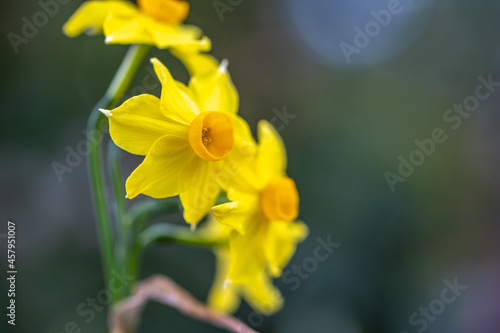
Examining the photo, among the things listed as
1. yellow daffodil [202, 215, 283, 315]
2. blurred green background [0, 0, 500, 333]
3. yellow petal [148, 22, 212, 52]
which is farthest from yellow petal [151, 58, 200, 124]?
blurred green background [0, 0, 500, 333]

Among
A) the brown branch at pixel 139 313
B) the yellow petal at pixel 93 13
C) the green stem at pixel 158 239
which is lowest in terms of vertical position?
the brown branch at pixel 139 313

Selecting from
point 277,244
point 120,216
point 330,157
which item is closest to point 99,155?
point 120,216

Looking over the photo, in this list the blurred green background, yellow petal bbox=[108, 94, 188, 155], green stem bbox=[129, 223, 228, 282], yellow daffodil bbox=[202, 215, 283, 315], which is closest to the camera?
yellow petal bbox=[108, 94, 188, 155]

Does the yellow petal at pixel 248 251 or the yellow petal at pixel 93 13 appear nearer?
the yellow petal at pixel 248 251

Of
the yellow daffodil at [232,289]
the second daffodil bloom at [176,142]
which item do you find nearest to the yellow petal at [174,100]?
the second daffodil bloom at [176,142]

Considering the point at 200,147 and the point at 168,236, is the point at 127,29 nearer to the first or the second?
the point at 200,147

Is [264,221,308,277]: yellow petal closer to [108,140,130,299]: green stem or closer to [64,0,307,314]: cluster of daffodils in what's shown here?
[64,0,307,314]: cluster of daffodils

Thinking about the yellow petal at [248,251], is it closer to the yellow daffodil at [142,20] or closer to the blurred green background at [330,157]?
the yellow daffodil at [142,20]

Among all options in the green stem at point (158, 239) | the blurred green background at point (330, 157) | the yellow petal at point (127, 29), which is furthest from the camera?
the blurred green background at point (330, 157)
